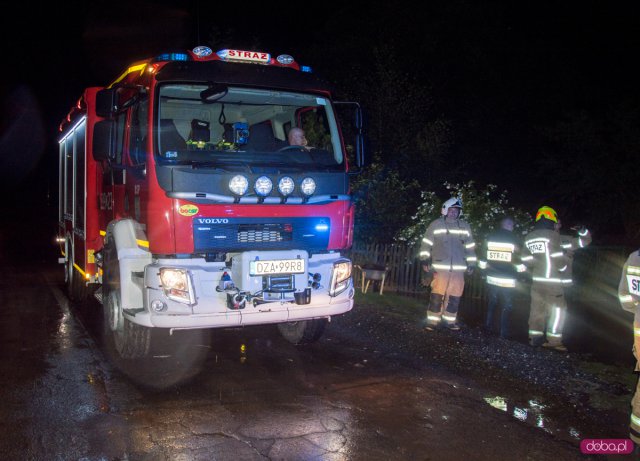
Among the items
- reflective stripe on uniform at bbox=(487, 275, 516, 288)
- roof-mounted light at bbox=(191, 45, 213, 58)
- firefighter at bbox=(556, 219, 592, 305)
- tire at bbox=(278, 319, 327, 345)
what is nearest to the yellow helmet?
firefighter at bbox=(556, 219, 592, 305)

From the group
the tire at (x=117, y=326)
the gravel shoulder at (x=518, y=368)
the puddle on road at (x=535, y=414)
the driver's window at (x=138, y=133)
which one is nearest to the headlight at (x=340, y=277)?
the gravel shoulder at (x=518, y=368)

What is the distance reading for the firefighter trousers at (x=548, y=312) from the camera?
6.99m

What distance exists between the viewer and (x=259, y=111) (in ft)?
20.8

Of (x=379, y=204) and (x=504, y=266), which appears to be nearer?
(x=504, y=266)

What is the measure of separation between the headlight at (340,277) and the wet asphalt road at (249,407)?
81 centimetres

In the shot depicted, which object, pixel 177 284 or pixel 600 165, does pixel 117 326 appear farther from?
pixel 600 165

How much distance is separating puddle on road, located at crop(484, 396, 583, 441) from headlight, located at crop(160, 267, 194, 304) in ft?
9.39

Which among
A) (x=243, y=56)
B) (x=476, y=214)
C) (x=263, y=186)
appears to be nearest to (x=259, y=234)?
(x=263, y=186)

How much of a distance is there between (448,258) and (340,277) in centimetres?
230

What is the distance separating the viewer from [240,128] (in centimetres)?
597

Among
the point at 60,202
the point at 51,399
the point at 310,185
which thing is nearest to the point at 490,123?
the point at 60,202

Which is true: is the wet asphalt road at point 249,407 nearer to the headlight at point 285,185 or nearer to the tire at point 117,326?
the tire at point 117,326

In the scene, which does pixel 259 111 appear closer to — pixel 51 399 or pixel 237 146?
pixel 237 146

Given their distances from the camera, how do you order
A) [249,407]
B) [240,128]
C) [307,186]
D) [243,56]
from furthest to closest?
[243,56], [240,128], [307,186], [249,407]
